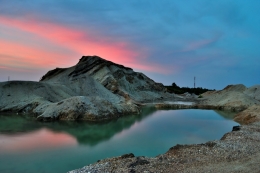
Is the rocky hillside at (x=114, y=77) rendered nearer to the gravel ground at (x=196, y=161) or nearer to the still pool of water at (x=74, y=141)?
the still pool of water at (x=74, y=141)

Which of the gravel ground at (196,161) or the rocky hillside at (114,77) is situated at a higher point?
the rocky hillside at (114,77)

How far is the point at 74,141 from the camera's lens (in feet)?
46.3

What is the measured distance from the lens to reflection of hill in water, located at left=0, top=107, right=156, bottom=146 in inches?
607

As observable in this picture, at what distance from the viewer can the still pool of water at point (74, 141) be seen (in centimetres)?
1001

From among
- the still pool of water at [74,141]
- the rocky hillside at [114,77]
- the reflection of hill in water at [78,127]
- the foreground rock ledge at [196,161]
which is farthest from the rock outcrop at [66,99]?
the foreground rock ledge at [196,161]

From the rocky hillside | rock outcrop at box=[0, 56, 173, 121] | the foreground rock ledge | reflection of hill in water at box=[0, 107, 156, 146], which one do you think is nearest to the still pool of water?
reflection of hill in water at box=[0, 107, 156, 146]

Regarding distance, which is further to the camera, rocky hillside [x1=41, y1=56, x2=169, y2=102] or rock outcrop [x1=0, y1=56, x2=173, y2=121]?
rocky hillside [x1=41, y1=56, x2=169, y2=102]

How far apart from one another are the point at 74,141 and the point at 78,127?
4.09m

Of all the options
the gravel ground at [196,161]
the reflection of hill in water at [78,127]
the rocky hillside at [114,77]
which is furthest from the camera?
the rocky hillside at [114,77]

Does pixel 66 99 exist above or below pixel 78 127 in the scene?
above

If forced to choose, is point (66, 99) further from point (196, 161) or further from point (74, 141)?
point (196, 161)

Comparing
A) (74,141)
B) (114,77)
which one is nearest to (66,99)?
(74,141)

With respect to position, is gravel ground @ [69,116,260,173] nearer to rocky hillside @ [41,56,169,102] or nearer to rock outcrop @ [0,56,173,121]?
rock outcrop @ [0,56,173,121]

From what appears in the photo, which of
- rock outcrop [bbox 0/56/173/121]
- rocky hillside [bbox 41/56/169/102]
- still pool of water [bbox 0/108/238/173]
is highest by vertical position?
rocky hillside [bbox 41/56/169/102]
